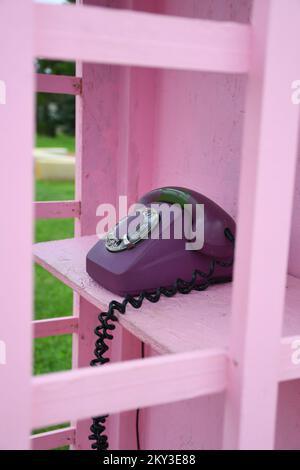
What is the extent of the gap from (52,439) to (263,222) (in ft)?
4.73

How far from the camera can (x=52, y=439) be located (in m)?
1.83

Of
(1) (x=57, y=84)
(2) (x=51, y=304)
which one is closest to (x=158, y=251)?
(1) (x=57, y=84)

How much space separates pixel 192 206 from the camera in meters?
1.18

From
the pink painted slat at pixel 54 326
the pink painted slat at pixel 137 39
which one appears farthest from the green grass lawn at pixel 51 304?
the pink painted slat at pixel 137 39

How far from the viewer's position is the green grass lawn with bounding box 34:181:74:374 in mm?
3070

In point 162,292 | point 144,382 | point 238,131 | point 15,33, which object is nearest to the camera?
point 15,33

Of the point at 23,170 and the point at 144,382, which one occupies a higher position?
the point at 23,170

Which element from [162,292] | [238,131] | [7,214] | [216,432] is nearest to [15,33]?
[7,214]

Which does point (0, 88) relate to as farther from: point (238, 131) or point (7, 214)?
point (238, 131)

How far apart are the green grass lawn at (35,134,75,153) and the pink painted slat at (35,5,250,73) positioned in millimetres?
8269

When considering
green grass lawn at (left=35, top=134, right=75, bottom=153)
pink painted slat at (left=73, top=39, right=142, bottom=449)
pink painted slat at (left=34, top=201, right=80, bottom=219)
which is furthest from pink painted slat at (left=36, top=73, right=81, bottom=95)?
green grass lawn at (left=35, top=134, right=75, bottom=153)

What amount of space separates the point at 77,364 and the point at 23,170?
4.70 ft

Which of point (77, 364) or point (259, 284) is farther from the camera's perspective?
point (77, 364)

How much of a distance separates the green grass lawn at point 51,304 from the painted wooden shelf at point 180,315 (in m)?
1.83
